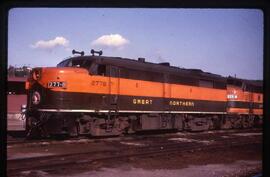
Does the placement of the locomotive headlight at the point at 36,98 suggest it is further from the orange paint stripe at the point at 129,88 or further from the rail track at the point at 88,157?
the rail track at the point at 88,157

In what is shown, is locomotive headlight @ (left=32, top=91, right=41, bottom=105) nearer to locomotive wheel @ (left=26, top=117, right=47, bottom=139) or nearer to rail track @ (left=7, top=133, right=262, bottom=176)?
locomotive wheel @ (left=26, top=117, right=47, bottom=139)

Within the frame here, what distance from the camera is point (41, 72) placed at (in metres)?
13.7

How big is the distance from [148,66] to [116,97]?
2.92 metres

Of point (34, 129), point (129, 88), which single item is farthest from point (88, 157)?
point (129, 88)

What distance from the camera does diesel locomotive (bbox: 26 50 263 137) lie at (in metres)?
13.3

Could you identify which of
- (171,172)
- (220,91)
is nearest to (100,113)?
(171,172)

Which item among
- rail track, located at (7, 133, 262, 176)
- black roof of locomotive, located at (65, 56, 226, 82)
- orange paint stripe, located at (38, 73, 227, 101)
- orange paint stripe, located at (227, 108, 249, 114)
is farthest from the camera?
orange paint stripe, located at (227, 108, 249, 114)

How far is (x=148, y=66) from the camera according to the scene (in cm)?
1717

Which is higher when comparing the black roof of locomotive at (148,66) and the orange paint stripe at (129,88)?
the black roof of locomotive at (148,66)

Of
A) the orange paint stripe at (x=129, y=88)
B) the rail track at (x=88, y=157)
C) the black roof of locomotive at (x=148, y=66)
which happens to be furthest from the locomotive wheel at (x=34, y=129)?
the rail track at (x=88, y=157)

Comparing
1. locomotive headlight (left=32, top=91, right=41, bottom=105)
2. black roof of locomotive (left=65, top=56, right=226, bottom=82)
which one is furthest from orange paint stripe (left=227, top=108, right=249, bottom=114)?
locomotive headlight (left=32, top=91, right=41, bottom=105)

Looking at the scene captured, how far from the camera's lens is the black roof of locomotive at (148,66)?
14.8 metres
